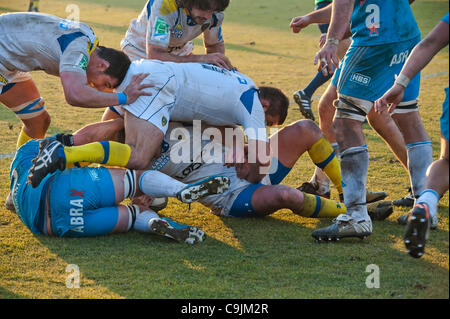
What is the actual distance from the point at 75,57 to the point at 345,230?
211 centimetres

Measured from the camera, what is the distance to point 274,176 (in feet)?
15.0

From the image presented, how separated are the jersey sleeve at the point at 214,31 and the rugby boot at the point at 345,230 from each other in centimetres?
214

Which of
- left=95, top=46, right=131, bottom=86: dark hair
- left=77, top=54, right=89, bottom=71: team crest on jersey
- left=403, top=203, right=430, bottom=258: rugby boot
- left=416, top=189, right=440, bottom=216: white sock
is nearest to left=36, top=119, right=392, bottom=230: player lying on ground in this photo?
left=95, top=46, right=131, bottom=86: dark hair

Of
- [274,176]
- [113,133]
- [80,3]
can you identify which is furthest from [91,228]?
[80,3]

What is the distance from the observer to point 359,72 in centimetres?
414

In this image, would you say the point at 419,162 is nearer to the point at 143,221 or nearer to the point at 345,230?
the point at 345,230

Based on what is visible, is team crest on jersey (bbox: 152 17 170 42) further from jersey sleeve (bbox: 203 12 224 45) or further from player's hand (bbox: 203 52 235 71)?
jersey sleeve (bbox: 203 12 224 45)

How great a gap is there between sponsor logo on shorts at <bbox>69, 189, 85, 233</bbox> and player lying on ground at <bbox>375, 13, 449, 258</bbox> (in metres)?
1.93

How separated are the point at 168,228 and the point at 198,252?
0.26 m

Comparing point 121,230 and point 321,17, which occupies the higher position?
point 321,17

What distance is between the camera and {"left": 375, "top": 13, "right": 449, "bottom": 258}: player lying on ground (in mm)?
2770

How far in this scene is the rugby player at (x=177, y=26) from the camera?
4.79 meters

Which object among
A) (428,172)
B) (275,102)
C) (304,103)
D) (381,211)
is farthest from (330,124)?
(304,103)
